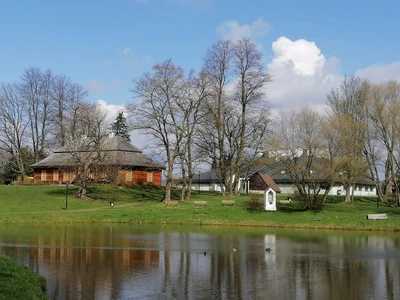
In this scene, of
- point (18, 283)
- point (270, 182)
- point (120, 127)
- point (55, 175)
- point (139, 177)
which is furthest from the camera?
point (120, 127)

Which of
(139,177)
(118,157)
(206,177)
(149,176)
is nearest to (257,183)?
(206,177)

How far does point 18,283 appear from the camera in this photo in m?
14.0

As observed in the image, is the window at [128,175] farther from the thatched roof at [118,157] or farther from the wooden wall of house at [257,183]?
the wooden wall of house at [257,183]

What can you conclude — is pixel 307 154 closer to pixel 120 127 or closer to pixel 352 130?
pixel 352 130

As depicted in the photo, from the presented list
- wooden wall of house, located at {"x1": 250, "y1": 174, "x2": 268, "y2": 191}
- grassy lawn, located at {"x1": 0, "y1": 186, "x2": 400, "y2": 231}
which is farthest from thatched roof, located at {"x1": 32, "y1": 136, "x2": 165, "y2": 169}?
wooden wall of house, located at {"x1": 250, "y1": 174, "x2": 268, "y2": 191}

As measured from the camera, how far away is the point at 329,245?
99.5 ft

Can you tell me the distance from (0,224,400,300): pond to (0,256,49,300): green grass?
2.85ft

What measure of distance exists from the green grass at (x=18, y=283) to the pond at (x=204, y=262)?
869mm

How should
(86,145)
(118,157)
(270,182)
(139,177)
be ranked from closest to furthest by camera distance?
(86,145) → (118,157) → (139,177) → (270,182)

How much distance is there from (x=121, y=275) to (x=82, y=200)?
3587 cm

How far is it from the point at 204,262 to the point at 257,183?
5506cm

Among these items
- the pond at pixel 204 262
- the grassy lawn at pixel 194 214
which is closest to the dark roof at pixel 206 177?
the grassy lawn at pixel 194 214

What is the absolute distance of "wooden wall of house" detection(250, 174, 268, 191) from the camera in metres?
76.6

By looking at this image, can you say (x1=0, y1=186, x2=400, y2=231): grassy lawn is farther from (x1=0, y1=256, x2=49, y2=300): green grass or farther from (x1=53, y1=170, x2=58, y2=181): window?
(x1=0, y1=256, x2=49, y2=300): green grass
